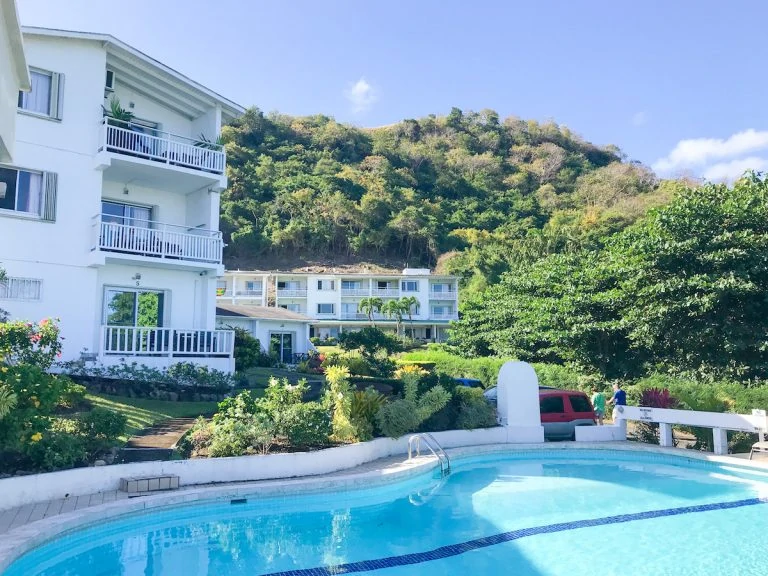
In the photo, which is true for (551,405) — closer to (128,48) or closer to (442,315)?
(128,48)

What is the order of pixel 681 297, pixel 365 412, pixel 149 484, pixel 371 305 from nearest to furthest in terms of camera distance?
pixel 149 484 < pixel 365 412 < pixel 681 297 < pixel 371 305

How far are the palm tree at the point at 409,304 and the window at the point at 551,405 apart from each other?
46642mm

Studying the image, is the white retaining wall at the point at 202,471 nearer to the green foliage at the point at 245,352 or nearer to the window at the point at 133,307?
the window at the point at 133,307

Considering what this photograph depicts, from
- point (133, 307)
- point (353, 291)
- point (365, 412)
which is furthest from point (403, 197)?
point (365, 412)

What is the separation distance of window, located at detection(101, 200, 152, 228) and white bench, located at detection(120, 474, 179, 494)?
1085cm

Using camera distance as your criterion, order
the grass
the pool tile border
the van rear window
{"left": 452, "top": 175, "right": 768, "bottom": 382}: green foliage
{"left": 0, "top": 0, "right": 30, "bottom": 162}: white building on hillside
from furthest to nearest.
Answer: {"left": 452, "top": 175, "right": 768, "bottom": 382}: green foliage, the van rear window, the grass, the pool tile border, {"left": 0, "top": 0, "right": 30, "bottom": 162}: white building on hillside

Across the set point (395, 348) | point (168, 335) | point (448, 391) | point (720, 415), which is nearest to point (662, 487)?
point (720, 415)

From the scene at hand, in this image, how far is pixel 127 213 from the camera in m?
19.5

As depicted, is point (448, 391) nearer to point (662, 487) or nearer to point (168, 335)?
point (662, 487)

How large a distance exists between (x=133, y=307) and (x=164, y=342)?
210cm

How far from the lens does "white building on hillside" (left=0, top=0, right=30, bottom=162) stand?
19.3 feet

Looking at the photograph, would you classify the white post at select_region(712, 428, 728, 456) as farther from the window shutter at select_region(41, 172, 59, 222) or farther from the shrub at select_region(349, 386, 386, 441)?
the window shutter at select_region(41, 172, 59, 222)

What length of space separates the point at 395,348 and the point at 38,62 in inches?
708

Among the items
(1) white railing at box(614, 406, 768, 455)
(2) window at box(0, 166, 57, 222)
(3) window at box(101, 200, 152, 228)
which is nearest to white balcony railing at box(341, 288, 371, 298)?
(3) window at box(101, 200, 152, 228)
